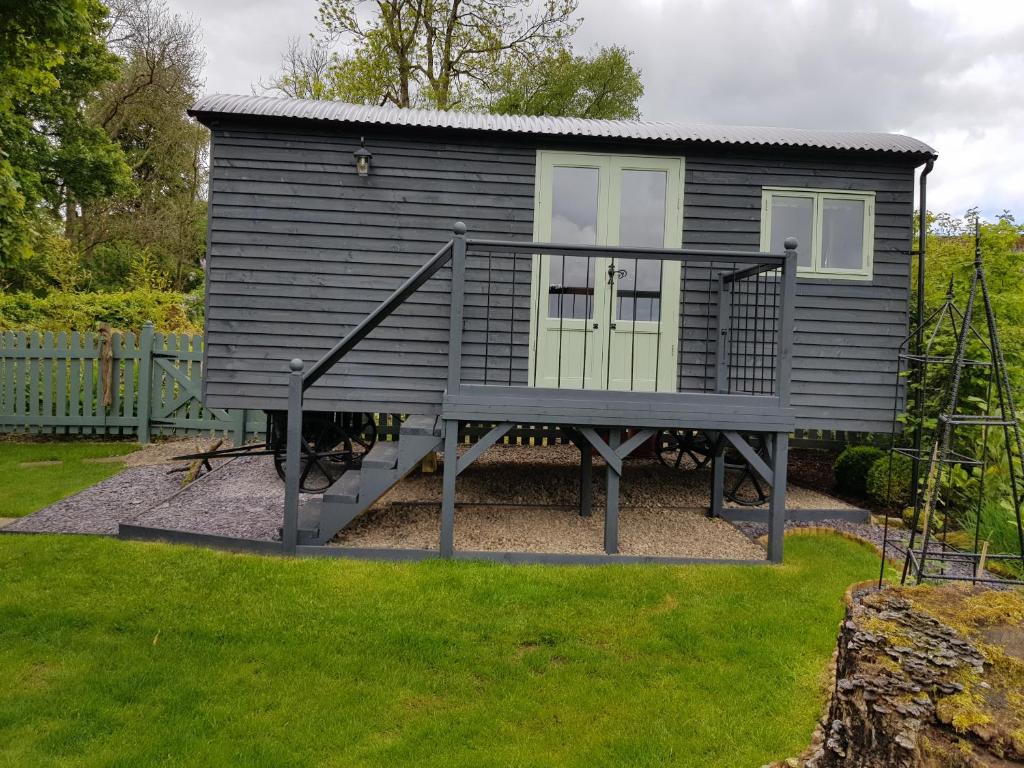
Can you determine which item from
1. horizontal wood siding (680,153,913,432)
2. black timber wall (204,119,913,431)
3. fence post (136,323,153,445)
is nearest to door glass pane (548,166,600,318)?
black timber wall (204,119,913,431)

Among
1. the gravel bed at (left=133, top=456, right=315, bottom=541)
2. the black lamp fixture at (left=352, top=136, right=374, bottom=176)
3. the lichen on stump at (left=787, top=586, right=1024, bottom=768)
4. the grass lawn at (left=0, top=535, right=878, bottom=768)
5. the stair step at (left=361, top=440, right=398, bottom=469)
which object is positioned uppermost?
the black lamp fixture at (left=352, top=136, right=374, bottom=176)

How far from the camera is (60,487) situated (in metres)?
6.81

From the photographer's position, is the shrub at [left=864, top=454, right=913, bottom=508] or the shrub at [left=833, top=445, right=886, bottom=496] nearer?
the shrub at [left=864, top=454, right=913, bottom=508]

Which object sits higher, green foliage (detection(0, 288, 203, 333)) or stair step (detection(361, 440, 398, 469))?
green foliage (detection(0, 288, 203, 333))

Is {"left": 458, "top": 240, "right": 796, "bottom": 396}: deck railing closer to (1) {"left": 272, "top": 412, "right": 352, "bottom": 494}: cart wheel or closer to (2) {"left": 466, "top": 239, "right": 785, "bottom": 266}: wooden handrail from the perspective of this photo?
(2) {"left": 466, "top": 239, "right": 785, "bottom": 266}: wooden handrail

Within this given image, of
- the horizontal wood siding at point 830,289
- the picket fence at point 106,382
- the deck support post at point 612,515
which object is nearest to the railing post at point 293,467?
the deck support post at point 612,515

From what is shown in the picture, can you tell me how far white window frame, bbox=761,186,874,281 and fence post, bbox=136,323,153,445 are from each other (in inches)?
313

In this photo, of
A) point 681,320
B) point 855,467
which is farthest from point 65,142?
point 855,467

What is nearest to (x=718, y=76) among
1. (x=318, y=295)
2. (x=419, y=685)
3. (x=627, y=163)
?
(x=627, y=163)

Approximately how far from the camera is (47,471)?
7.46 meters

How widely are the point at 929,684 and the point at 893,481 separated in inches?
220

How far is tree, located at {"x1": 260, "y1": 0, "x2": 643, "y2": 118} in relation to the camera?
52.9 feet

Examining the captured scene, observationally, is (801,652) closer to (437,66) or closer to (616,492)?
(616,492)

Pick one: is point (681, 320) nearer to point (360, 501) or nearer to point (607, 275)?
point (607, 275)
